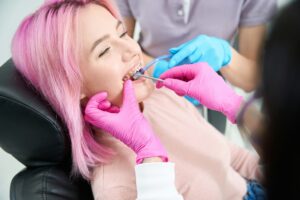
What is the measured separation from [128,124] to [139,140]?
0.05m

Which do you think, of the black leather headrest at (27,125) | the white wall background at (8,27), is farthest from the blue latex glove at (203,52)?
the white wall background at (8,27)

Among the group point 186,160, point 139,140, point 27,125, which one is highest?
point 27,125

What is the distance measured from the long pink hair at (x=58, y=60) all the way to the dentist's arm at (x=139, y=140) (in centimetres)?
6

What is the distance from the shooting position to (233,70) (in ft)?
3.64

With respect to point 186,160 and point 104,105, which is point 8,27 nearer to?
point 104,105

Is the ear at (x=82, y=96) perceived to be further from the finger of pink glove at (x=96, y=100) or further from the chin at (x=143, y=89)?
the chin at (x=143, y=89)

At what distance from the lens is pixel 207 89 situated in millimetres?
900

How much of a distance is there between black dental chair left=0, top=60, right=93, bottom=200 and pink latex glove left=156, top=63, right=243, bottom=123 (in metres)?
0.32

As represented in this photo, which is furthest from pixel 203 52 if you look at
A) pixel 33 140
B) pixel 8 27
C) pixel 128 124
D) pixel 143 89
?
pixel 8 27

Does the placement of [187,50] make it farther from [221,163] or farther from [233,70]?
[221,163]

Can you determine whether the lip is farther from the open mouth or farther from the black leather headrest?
the black leather headrest

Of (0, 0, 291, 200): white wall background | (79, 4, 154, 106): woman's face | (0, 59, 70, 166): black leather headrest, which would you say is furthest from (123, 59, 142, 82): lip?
(0, 0, 291, 200): white wall background

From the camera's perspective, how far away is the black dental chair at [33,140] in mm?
718

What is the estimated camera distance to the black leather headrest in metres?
0.71
